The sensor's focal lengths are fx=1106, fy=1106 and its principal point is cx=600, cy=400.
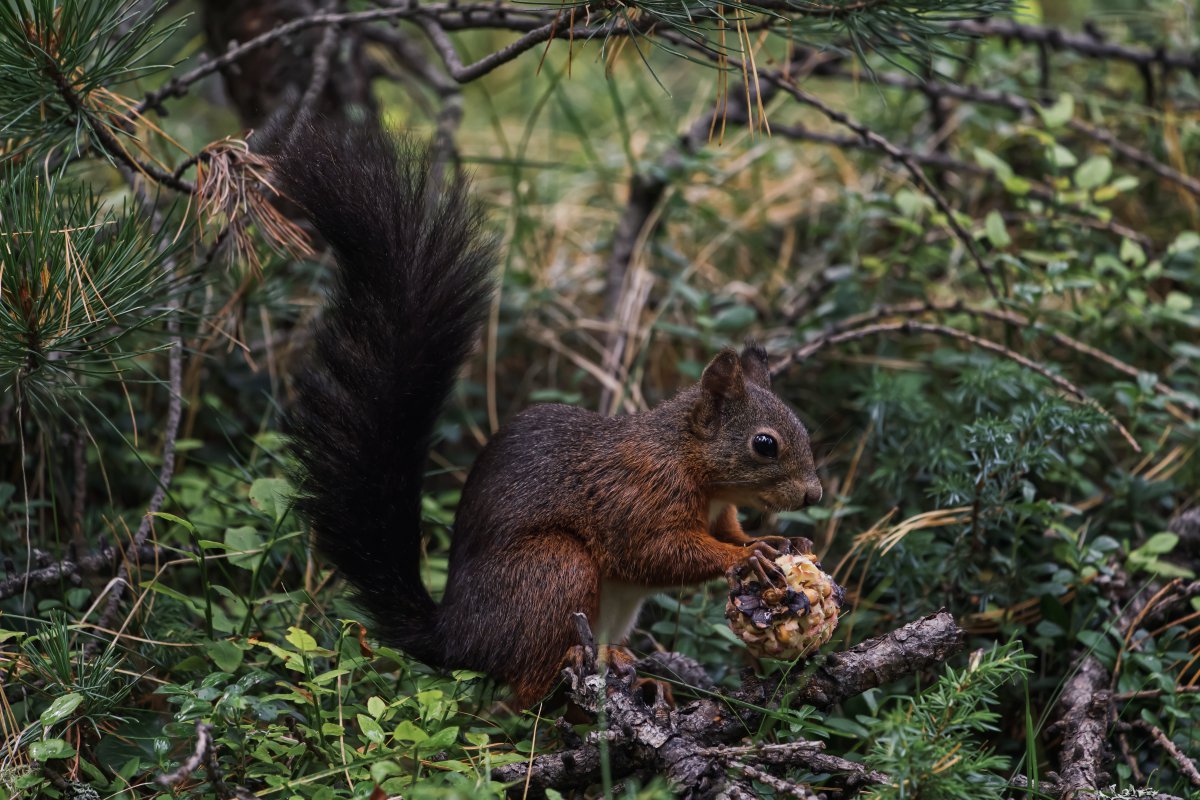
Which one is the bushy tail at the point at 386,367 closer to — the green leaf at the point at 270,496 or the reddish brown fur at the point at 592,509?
the reddish brown fur at the point at 592,509

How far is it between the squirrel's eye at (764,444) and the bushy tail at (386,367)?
1.79 feet

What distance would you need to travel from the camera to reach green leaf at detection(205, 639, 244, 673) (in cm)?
184

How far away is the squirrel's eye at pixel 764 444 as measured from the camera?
Result: 6.57 ft

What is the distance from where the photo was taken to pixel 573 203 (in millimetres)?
3691

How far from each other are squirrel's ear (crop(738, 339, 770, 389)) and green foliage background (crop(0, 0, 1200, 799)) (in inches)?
11.5

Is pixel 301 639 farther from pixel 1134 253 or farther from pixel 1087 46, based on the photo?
pixel 1087 46

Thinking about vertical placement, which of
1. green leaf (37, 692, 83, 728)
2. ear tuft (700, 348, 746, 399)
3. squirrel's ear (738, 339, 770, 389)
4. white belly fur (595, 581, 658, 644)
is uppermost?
ear tuft (700, 348, 746, 399)

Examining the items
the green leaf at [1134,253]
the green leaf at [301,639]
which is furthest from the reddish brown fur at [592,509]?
the green leaf at [1134,253]

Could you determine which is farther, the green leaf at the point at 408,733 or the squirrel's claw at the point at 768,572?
the squirrel's claw at the point at 768,572

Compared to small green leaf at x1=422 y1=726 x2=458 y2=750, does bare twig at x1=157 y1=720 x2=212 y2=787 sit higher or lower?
higher

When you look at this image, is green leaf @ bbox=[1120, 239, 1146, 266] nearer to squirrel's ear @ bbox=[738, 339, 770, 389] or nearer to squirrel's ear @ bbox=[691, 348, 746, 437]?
squirrel's ear @ bbox=[738, 339, 770, 389]

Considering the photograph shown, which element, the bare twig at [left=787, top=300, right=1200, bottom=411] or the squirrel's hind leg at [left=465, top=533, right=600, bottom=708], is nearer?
the squirrel's hind leg at [left=465, top=533, right=600, bottom=708]

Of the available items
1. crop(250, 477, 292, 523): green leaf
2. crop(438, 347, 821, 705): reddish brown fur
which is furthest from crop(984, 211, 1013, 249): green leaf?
crop(250, 477, 292, 523): green leaf

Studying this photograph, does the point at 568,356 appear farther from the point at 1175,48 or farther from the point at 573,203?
the point at 1175,48
